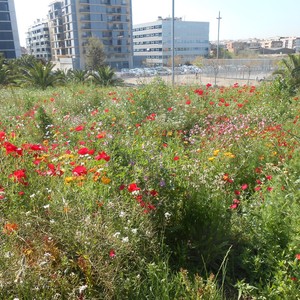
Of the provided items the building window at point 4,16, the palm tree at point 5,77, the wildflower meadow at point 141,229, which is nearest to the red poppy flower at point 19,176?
the wildflower meadow at point 141,229

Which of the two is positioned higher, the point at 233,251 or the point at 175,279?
the point at 175,279

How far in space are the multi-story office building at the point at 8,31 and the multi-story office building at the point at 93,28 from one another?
9.55 metres

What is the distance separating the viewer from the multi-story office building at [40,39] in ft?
247

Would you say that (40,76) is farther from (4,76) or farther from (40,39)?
(40,39)

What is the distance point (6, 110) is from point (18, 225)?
5.47 meters

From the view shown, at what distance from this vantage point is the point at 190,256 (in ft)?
7.84

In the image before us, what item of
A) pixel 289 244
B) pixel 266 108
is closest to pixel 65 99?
pixel 266 108

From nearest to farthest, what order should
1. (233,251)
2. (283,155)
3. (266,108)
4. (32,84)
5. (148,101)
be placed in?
(233,251)
(283,155)
(266,108)
(148,101)
(32,84)

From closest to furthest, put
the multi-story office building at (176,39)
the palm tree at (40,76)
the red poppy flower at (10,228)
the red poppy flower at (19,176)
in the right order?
the red poppy flower at (10,228) < the red poppy flower at (19,176) < the palm tree at (40,76) < the multi-story office building at (176,39)

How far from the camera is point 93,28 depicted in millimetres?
60812

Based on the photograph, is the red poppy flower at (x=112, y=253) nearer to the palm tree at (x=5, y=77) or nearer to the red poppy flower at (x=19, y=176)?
the red poppy flower at (x=19, y=176)

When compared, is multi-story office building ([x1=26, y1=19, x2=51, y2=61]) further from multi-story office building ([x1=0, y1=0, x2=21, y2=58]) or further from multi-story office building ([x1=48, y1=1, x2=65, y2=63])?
multi-story office building ([x1=0, y1=0, x2=21, y2=58])

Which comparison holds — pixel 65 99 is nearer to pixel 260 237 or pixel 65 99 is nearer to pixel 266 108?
pixel 266 108

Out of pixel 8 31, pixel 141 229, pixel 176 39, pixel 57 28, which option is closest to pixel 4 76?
pixel 141 229
